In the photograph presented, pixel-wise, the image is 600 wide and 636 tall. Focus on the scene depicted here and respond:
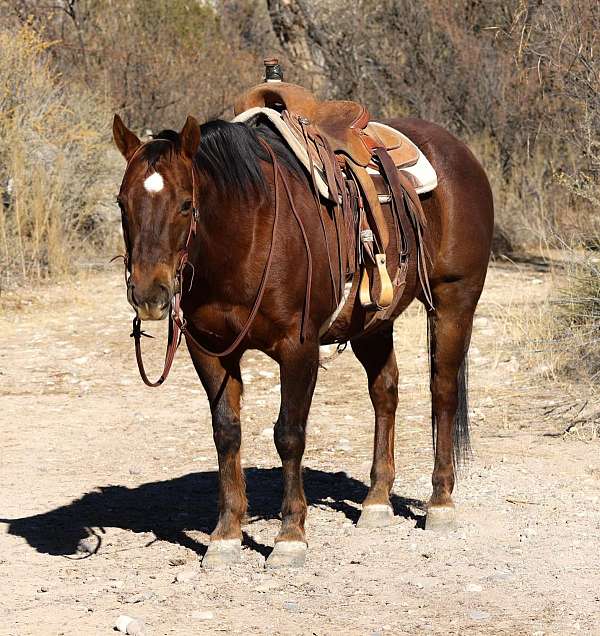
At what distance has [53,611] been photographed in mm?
4426

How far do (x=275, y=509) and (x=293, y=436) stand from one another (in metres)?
1.12

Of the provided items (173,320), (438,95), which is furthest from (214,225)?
(438,95)

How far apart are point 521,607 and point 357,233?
5.80 ft

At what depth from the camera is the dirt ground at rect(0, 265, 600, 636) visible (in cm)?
436

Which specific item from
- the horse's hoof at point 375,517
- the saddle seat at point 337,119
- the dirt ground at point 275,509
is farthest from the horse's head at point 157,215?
the horse's hoof at point 375,517

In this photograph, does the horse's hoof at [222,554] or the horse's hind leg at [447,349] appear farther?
the horse's hind leg at [447,349]

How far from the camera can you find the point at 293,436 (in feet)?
15.8

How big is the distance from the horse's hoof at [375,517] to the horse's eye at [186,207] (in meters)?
1.94

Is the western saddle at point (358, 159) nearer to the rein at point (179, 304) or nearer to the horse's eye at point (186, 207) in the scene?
the rein at point (179, 304)

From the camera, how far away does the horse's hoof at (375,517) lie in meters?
5.46

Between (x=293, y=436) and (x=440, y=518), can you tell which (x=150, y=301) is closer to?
(x=293, y=436)

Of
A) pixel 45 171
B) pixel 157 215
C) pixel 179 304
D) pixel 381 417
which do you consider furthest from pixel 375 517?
pixel 45 171

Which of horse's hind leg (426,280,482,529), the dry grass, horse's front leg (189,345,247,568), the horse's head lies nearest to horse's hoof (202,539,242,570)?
horse's front leg (189,345,247,568)

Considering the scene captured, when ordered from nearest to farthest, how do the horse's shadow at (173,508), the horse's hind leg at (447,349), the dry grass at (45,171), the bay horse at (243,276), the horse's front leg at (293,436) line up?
1. the bay horse at (243,276)
2. the horse's front leg at (293,436)
3. the horse's shadow at (173,508)
4. the horse's hind leg at (447,349)
5. the dry grass at (45,171)
